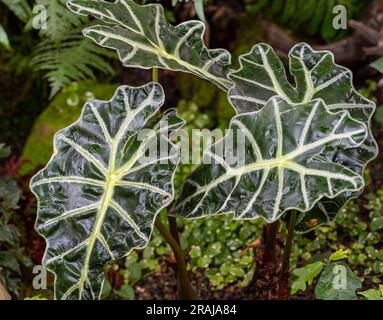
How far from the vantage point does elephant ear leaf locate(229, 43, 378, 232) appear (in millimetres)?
1419

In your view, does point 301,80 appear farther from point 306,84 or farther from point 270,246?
point 270,246

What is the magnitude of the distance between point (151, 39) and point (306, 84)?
0.38m

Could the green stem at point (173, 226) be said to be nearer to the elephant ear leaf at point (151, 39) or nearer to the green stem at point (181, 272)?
the green stem at point (181, 272)

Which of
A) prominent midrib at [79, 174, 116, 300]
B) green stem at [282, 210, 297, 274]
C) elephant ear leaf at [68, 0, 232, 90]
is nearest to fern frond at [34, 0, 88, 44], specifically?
elephant ear leaf at [68, 0, 232, 90]

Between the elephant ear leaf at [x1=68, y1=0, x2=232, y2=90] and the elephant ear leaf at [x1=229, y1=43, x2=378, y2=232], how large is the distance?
0.06 m

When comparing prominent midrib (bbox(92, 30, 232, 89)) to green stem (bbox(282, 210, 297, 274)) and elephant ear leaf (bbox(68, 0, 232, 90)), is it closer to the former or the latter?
elephant ear leaf (bbox(68, 0, 232, 90))

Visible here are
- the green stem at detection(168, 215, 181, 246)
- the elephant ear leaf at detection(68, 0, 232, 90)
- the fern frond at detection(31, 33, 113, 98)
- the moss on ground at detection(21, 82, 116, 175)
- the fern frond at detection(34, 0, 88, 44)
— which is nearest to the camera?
the elephant ear leaf at detection(68, 0, 232, 90)

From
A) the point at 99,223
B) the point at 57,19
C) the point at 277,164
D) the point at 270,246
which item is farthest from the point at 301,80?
the point at 57,19

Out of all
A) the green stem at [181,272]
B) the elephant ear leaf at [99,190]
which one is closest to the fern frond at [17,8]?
the elephant ear leaf at [99,190]

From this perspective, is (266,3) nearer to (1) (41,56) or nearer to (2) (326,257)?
(1) (41,56)

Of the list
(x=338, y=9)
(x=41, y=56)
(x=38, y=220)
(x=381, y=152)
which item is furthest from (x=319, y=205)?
(x=41, y=56)

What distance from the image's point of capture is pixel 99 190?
129 cm

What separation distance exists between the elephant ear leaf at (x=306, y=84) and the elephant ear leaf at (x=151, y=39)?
6 centimetres

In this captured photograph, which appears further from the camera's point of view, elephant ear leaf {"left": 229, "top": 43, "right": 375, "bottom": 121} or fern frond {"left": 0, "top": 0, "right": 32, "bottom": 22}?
fern frond {"left": 0, "top": 0, "right": 32, "bottom": 22}
